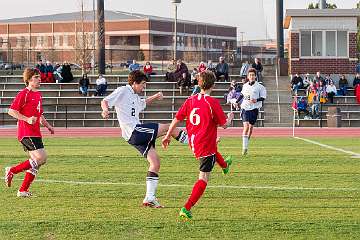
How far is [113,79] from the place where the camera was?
4706cm

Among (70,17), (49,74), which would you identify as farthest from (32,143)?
(70,17)

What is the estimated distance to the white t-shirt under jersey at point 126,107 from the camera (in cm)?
1120

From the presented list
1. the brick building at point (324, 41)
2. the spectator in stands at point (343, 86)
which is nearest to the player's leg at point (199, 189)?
the spectator in stands at point (343, 86)

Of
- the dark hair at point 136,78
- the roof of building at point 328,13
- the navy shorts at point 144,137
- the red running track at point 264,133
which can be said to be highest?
the roof of building at point 328,13

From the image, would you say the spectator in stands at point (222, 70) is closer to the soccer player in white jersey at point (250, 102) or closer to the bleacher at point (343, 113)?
the bleacher at point (343, 113)

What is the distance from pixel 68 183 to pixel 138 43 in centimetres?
9520

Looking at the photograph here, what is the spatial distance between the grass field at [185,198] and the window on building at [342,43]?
30.4 m

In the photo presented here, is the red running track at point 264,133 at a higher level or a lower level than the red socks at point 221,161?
lower

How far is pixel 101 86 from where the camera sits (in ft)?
142

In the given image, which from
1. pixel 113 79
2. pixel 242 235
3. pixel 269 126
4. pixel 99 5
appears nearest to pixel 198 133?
pixel 242 235

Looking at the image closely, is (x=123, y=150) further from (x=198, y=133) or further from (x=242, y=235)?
(x=242, y=235)

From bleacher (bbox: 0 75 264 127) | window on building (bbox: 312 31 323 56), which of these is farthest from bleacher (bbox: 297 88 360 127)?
window on building (bbox: 312 31 323 56)

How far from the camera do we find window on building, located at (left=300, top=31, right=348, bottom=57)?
48375 mm

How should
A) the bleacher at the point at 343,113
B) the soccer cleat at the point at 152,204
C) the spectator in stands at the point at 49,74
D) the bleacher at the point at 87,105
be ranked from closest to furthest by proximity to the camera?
the soccer cleat at the point at 152,204
the bleacher at the point at 343,113
the bleacher at the point at 87,105
the spectator in stands at the point at 49,74
